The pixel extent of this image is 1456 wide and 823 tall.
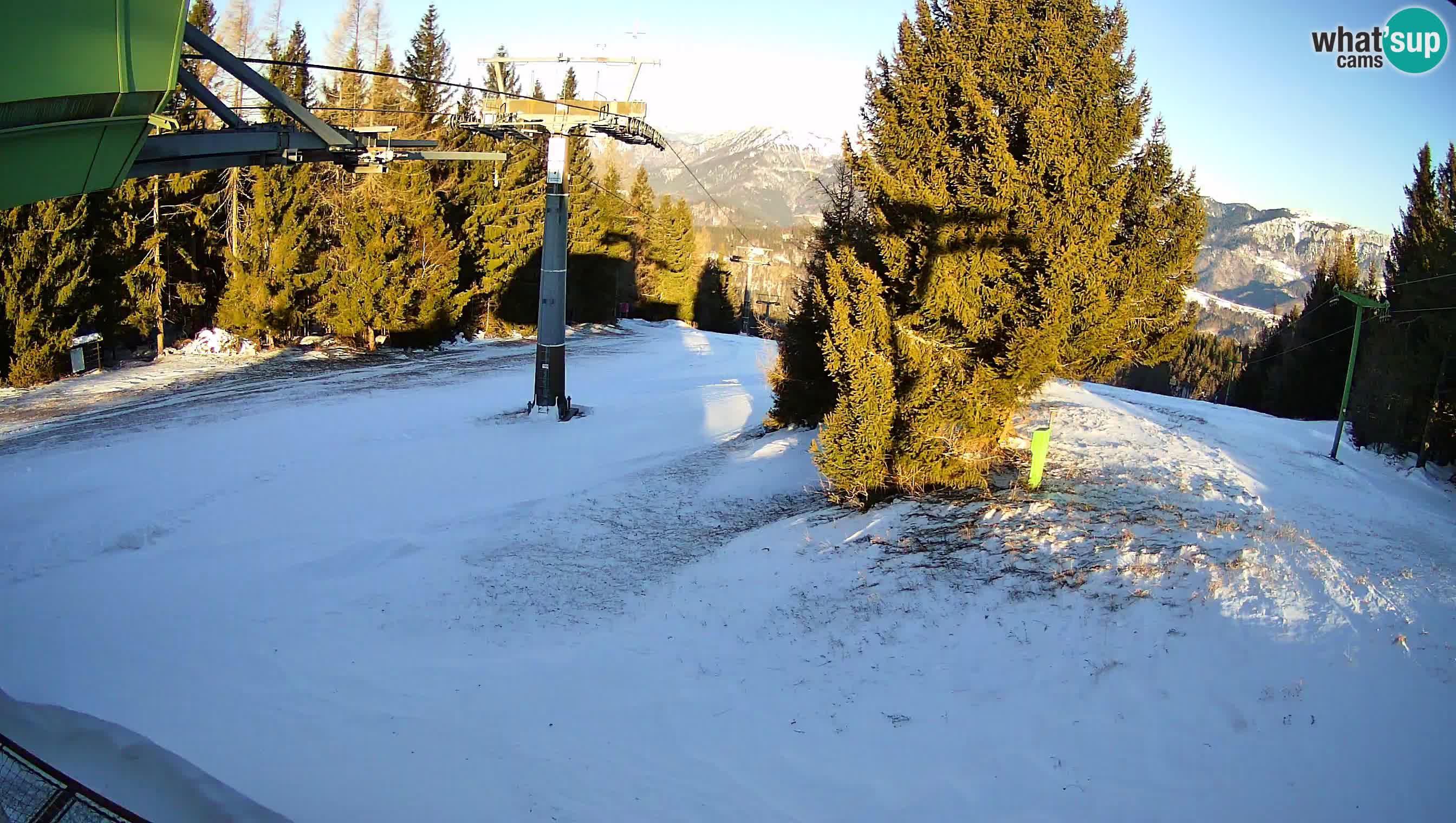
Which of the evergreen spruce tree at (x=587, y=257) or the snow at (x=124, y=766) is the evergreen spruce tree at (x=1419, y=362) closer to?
the snow at (x=124, y=766)

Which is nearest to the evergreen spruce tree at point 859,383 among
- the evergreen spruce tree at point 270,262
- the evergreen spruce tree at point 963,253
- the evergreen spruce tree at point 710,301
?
the evergreen spruce tree at point 963,253

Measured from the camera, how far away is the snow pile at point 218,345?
27.6 m

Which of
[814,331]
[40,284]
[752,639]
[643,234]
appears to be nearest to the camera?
[752,639]

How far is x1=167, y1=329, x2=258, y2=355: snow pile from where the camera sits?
27562mm

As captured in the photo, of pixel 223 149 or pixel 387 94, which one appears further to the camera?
pixel 387 94

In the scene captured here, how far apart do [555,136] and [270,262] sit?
1456cm

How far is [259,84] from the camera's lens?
748 centimetres

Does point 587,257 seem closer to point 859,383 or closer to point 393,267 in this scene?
point 393,267

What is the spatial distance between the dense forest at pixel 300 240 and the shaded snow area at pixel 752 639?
399 inches

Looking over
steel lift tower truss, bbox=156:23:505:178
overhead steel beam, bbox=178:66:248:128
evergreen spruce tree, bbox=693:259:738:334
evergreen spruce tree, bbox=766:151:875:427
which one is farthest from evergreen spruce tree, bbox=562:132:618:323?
overhead steel beam, bbox=178:66:248:128

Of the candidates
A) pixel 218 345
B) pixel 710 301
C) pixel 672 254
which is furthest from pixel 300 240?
pixel 710 301

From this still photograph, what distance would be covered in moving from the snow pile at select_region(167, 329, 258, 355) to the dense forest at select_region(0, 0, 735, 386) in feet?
1.96

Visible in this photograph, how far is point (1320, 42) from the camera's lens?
9.98 m

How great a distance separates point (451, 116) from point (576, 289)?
43.4 ft
